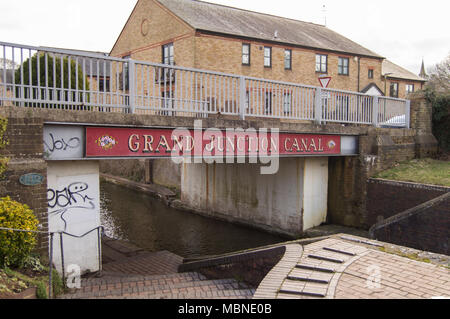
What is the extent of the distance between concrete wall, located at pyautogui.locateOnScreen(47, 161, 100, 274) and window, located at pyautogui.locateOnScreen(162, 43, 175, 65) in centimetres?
1626

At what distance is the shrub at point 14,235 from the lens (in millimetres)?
4941

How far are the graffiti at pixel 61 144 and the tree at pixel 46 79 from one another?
661 mm

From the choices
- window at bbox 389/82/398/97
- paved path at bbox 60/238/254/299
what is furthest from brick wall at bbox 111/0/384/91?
paved path at bbox 60/238/254/299

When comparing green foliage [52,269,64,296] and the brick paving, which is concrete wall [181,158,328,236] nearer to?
the brick paving

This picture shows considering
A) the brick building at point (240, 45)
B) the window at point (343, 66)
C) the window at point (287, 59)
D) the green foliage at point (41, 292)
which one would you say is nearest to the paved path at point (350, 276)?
the green foliage at point (41, 292)

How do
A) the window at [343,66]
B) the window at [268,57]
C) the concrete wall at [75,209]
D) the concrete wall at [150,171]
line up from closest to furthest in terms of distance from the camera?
the concrete wall at [75,209] → the concrete wall at [150,171] → the window at [268,57] → the window at [343,66]

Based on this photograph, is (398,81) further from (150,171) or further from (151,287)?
(151,287)

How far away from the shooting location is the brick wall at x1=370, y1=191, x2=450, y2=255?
30.4ft

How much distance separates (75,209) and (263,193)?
8.29 metres

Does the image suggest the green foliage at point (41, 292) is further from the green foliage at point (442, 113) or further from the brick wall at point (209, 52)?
the brick wall at point (209, 52)

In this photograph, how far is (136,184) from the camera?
2364 centimetres
